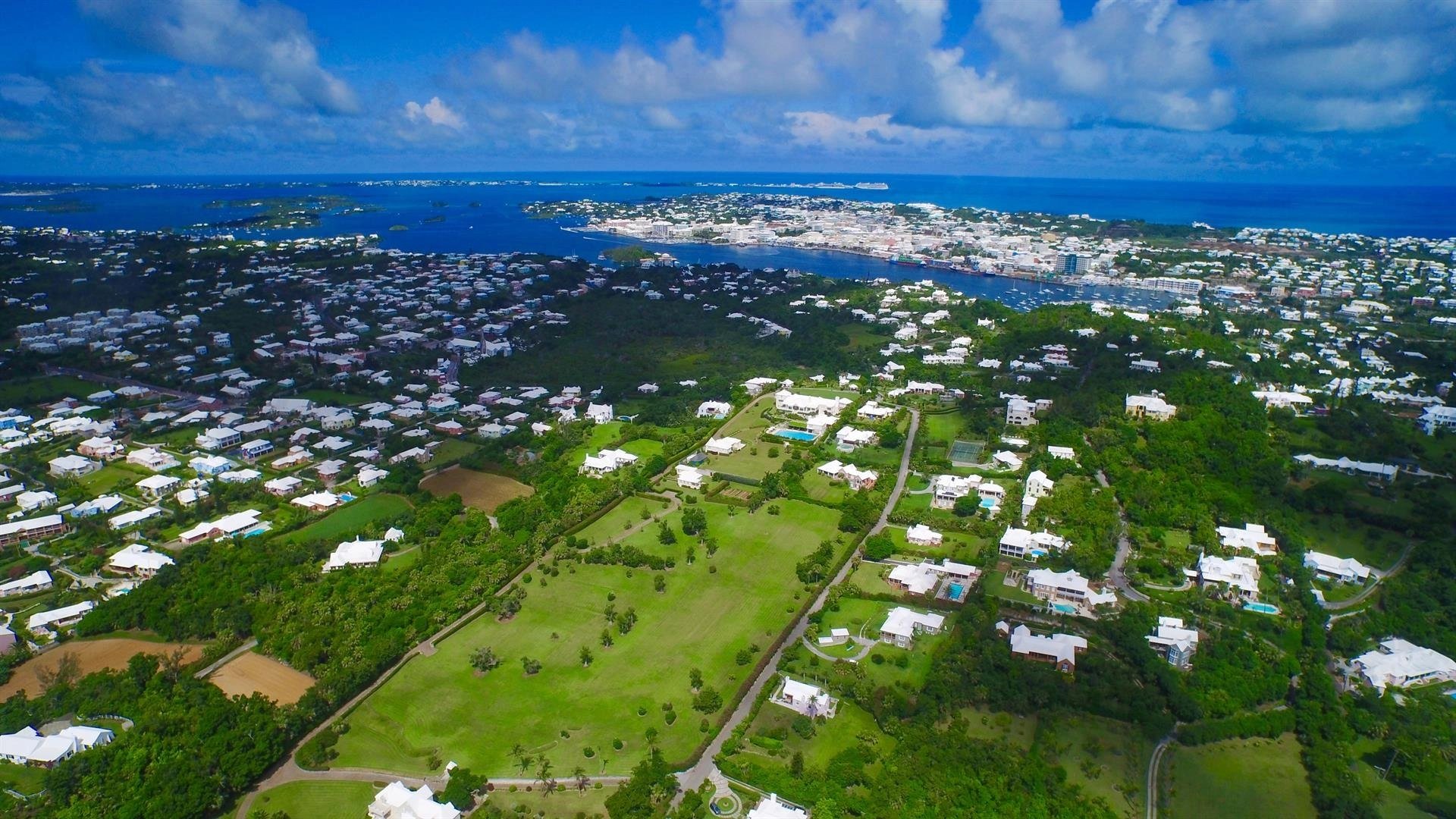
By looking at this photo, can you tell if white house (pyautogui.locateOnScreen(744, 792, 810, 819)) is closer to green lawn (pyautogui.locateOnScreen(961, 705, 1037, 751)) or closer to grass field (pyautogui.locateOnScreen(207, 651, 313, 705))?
green lawn (pyautogui.locateOnScreen(961, 705, 1037, 751))

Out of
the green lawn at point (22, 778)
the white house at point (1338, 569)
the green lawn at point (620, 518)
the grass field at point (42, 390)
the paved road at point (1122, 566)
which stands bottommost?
the green lawn at point (22, 778)

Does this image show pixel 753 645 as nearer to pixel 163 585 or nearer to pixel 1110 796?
pixel 1110 796

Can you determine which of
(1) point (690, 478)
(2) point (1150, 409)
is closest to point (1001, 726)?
(1) point (690, 478)

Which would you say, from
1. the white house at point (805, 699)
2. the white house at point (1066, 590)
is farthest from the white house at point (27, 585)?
the white house at point (1066, 590)

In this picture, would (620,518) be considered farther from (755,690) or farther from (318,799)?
(318,799)

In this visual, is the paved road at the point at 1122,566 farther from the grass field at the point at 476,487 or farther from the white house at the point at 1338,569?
the grass field at the point at 476,487

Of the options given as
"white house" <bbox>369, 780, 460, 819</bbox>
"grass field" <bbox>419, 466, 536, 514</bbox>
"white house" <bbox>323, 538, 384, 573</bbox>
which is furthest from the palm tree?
"grass field" <bbox>419, 466, 536, 514</bbox>

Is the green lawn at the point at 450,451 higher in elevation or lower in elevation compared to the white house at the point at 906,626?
lower
